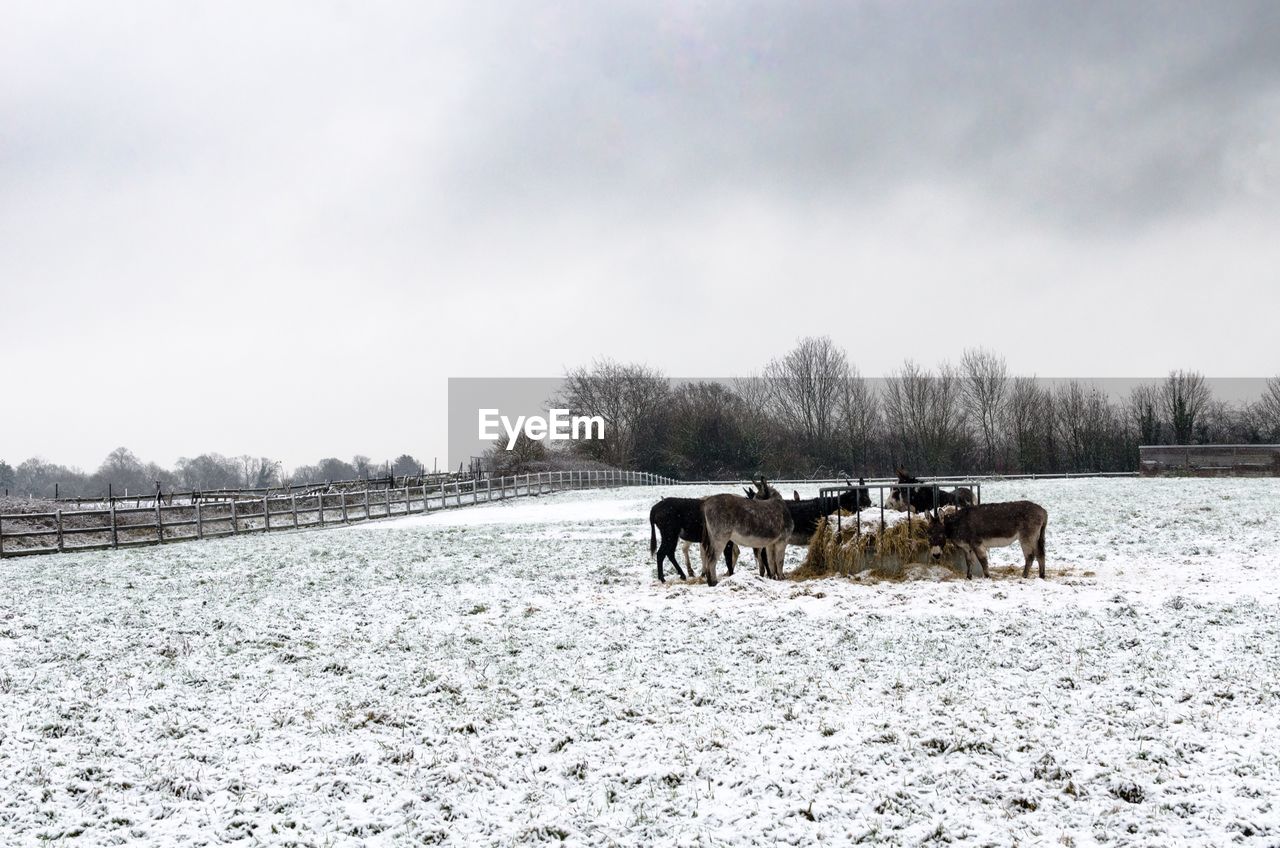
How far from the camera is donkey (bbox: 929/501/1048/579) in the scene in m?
13.4

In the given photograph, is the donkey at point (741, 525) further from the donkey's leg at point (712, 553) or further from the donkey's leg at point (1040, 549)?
the donkey's leg at point (1040, 549)

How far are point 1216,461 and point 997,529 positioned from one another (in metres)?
40.6

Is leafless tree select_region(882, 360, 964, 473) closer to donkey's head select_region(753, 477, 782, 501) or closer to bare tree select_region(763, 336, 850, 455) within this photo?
bare tree select_region(763, 336, 850, 455)

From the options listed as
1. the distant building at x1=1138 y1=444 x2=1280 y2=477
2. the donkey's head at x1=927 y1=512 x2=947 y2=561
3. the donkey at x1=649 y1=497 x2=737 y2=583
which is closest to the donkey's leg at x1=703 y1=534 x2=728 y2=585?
the donkey at x1=649 y1=497 x2=737 y2=583

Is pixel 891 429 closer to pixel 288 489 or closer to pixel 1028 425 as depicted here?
pixel 1028 425

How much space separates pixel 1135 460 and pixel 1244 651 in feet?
226

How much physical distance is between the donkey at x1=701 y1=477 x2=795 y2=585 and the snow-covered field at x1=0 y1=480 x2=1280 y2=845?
614 millimetres

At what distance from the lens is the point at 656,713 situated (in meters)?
7.67

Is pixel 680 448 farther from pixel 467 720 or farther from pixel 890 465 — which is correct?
pixel 467 720

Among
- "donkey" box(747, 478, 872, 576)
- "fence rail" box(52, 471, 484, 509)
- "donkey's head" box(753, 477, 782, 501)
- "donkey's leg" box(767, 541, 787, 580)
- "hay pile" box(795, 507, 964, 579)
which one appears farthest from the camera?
"fence rail" box(52, 471, 484, 509)

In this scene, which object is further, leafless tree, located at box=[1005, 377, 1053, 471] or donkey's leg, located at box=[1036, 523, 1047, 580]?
leafless tree, located at box=[1005, 377, 1053, 471]

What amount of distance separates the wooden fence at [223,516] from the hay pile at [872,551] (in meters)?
18.7

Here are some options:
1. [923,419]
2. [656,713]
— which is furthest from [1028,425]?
[656,713]

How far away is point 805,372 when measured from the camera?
8150 cm
